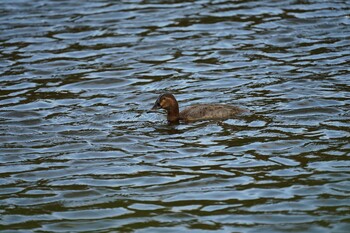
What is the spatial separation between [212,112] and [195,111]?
0.26m

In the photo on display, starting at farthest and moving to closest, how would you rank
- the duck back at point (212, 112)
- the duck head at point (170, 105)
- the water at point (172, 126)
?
1. the duck head at point (170, 105)
2. the duck back at point (212, 112)
3. the water at point (172, 126)

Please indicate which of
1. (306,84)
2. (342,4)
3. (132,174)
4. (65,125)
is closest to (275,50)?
(306,84)

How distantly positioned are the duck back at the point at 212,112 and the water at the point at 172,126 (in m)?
0.14

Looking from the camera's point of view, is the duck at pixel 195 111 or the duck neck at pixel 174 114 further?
the duck neck at pixel 174 114

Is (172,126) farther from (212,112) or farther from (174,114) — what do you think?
(212,112)

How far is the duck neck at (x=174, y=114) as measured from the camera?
13.3 metres

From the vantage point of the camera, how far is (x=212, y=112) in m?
13.1

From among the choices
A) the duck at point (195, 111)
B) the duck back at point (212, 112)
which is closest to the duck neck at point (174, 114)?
the duck at point (195, 111)

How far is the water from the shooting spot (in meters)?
9.62

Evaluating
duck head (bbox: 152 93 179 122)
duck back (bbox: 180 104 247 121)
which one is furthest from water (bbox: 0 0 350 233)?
duck head (bbox: 152 93 179 122)

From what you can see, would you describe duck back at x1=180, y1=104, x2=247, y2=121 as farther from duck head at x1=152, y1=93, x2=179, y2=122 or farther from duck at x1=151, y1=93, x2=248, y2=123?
duck head at x1=152, y1=93, x2=179, y2=122

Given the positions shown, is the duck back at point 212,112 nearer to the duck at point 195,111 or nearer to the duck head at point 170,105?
the duck at point 195,111

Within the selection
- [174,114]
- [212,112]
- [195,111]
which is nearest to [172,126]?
[174,114]

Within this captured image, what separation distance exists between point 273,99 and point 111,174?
3908 millimetres
